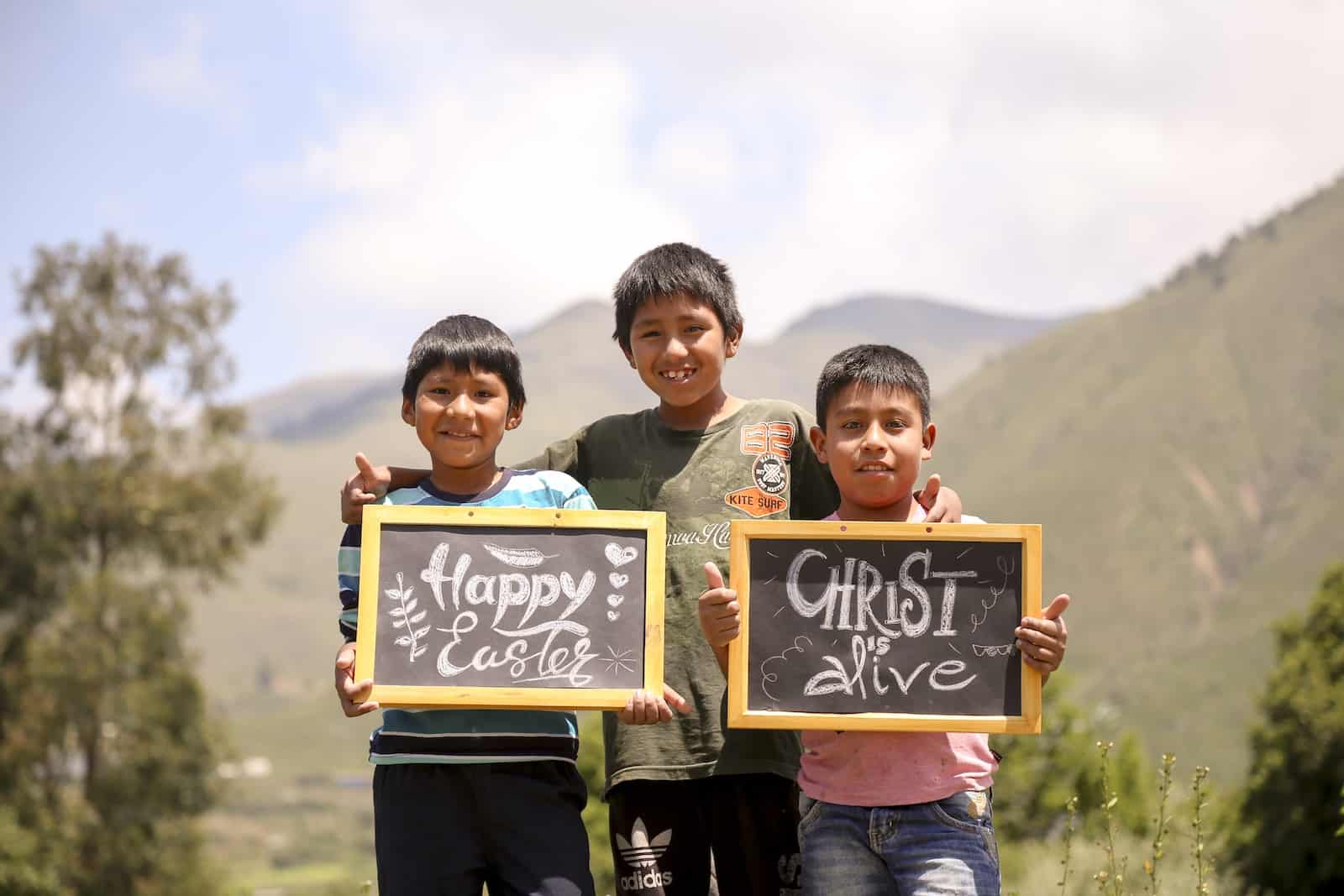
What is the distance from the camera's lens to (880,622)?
413cm

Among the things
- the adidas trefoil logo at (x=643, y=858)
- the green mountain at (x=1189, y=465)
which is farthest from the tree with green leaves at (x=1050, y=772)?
the green mountain at (x=1189, y=465)

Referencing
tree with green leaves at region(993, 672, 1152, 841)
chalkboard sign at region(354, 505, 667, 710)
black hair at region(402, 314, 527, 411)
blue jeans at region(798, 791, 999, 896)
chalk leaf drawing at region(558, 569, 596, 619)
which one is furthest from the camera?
tree with green leaves at region(993, 672, 1152, 841)

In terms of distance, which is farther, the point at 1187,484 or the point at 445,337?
the point at 1187,484

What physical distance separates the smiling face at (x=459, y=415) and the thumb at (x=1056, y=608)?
5.63 feet

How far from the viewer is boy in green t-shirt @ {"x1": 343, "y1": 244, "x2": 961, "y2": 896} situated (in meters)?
4.32

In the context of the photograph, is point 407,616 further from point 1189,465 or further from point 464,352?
point 1189,465

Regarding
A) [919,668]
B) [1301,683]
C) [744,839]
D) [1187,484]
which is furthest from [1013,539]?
[1187,484]

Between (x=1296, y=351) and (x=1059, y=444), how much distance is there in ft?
94.1

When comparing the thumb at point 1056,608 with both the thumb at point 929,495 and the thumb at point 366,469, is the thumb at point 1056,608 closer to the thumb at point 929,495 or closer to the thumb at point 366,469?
the thumb at point 929,495

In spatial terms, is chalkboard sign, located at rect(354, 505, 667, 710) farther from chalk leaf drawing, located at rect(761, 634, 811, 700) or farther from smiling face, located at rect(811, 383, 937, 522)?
smiling face, located at rect(811, 383, 937, 522)

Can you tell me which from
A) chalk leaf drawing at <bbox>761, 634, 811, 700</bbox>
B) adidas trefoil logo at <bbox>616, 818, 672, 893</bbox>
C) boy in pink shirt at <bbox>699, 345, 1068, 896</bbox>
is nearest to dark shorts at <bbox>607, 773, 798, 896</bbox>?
adidas trefoil logo at <bbox>616, 818, 672, 893</bbox>

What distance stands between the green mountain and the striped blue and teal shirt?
113 metres

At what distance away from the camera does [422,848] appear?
3.93 meters

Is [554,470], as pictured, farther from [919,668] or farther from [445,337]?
[919,668]
